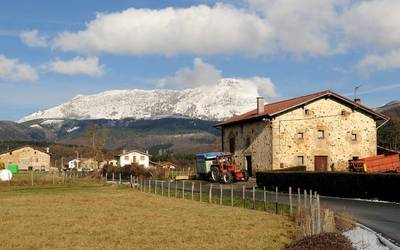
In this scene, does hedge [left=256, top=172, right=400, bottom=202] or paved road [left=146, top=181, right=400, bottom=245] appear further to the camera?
hedge [left=256, top=172, right=400, bottom=202]

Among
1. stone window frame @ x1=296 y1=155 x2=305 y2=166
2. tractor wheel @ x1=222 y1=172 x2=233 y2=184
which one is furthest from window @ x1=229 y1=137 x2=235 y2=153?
tractor wheel @ x1=222 y1=172 x2=233 y2=184

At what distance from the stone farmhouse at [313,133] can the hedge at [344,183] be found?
852 centimetres

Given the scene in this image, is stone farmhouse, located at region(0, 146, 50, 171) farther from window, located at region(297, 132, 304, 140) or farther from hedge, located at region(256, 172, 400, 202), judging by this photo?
hedge, located at region(256, 172, 400, 202)

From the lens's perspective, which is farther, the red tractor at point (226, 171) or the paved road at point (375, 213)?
the red tractor at point (226, 171)

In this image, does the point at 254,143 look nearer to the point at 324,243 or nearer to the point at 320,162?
the point at 320,162

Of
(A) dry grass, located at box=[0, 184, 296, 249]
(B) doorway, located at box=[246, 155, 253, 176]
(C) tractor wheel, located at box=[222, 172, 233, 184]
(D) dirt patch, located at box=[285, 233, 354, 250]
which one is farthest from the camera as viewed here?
(B) doorway, located at box=[246, 155, 253, 176]

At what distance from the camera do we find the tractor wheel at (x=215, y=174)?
45.6 m

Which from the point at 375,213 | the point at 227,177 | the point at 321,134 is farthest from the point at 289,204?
the point at 321,134

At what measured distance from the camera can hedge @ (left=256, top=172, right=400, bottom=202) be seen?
28.1 meters

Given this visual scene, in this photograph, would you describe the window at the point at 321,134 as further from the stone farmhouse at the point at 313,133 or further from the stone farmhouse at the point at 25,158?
the stone farmhouse at the point at 25,158

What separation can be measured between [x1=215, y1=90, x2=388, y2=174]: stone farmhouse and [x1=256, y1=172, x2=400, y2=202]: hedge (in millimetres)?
8516

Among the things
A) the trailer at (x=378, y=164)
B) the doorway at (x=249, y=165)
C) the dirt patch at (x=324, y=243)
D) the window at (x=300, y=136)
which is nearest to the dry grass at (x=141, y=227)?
the dirt patch at (x=324, y=243)

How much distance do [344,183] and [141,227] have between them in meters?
16.1

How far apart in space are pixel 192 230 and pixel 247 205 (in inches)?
377
